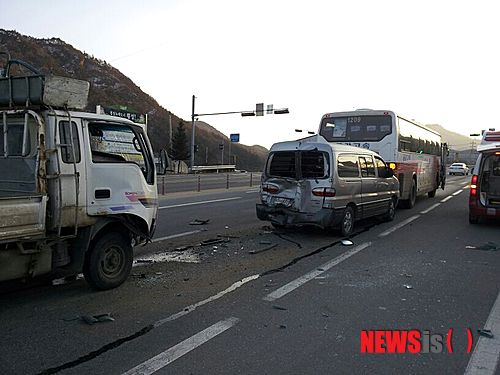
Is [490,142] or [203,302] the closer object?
[203,302]

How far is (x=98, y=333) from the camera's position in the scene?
439 cm

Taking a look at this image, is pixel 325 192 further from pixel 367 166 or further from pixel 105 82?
pixel 105 82

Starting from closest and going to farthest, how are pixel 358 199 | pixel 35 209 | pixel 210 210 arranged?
pixel 35 209, pixel 358 199, pixel 210 210

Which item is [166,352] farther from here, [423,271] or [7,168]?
[423,271]

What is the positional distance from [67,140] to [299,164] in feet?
17.5

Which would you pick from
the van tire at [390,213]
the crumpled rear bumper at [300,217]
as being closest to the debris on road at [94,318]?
the crumpled rear bumper at [300,217]

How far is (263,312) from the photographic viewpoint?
198 inches

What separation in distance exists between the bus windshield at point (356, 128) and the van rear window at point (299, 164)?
18.0ft

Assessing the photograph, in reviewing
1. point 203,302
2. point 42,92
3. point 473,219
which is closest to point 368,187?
point 473,219

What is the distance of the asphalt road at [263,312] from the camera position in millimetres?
3830

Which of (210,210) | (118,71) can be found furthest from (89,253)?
(118,71)

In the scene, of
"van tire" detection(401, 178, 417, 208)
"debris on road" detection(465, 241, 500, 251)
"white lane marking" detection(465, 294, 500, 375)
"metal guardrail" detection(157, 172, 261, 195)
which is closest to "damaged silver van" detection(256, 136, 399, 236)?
"debris on road" detection(465, 241, 500, 251)

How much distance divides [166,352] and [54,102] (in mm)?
3057

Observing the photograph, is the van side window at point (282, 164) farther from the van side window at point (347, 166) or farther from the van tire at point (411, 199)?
the van tire at point (411, 199)
